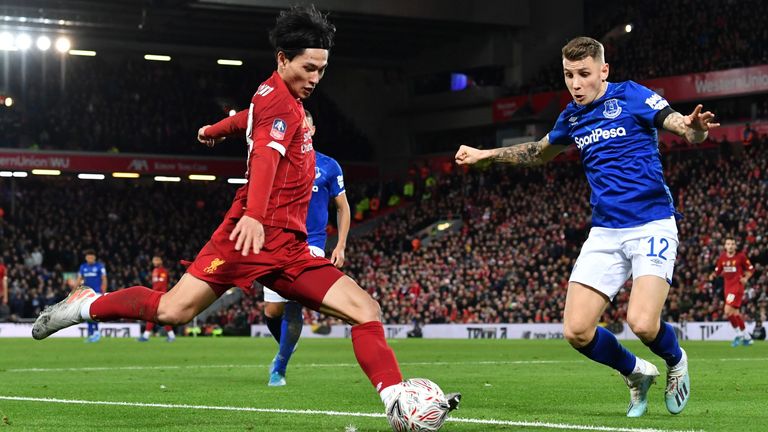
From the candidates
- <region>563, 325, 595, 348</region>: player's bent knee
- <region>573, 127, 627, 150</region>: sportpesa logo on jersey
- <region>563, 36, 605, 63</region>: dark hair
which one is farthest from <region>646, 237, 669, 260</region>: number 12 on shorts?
<region>563, 36, 605, 63</region>: dark hair

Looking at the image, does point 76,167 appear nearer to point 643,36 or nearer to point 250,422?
point 643,36

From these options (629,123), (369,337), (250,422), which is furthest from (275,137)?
(629,123)

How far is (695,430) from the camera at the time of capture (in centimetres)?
732

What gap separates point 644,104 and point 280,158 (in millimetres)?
2657

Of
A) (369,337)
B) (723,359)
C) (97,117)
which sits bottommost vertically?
(723,359)

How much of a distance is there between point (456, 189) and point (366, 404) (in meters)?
39.2

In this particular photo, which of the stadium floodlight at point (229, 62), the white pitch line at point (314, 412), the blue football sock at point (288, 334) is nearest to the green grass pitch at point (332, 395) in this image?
the white pitch line at point (314, 412)

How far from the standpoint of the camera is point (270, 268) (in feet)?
23.5

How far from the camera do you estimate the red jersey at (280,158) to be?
22.2 ft

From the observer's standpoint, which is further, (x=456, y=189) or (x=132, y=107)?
(x=132, y=107)

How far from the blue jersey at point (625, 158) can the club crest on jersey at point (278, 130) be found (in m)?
2.57

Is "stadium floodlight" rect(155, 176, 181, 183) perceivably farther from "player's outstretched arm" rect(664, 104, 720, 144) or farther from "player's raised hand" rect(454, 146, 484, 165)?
"player's outstretched arm" rect(664, 104, 720, 144)

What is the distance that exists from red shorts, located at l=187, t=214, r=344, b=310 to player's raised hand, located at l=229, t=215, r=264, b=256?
21.2 inches

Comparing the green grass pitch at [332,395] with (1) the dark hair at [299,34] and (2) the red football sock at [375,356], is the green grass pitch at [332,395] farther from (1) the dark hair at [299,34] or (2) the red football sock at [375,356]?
(1) the dark hair at [299,34]
